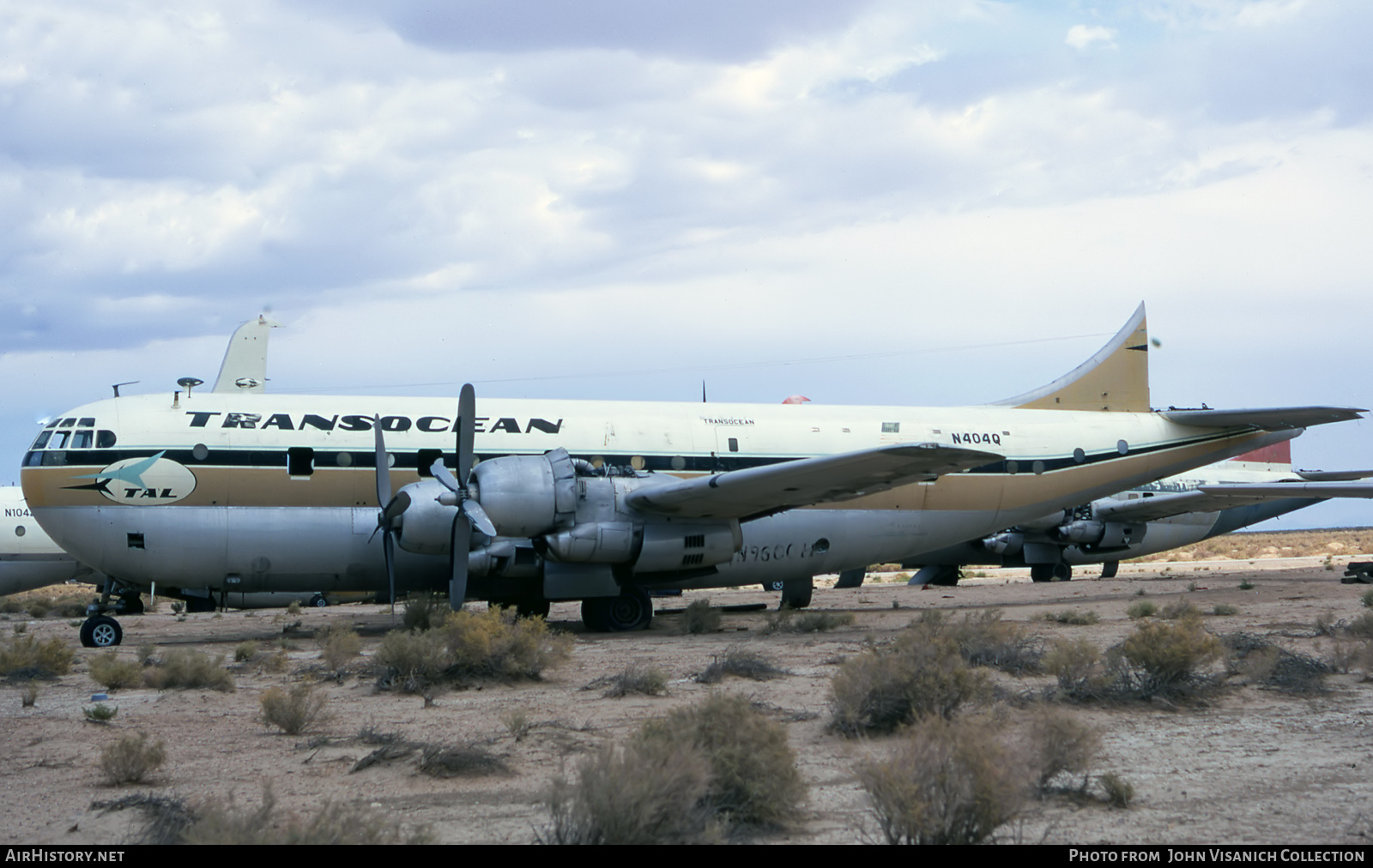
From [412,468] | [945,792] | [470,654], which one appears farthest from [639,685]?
[412,468]

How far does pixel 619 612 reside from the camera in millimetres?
17938

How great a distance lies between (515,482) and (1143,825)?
1179 cm

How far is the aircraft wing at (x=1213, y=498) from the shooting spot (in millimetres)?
30250

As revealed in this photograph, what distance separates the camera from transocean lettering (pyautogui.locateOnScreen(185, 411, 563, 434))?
17594 millimetres

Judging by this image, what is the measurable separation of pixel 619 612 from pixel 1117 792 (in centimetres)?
1231

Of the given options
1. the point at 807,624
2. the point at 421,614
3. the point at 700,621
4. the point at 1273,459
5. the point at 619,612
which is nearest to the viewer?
the point at 807,624

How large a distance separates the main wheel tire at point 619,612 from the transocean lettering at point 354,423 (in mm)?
3233

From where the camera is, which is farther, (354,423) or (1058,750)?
(354,423)

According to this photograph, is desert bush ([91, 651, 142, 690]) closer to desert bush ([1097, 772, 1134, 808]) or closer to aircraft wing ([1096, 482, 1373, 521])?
desert bush ([1097, 772, 1134, 808])

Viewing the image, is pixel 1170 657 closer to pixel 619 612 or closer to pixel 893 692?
pixel 893 692

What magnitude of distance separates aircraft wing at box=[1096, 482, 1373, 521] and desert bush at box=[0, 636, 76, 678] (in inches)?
1174

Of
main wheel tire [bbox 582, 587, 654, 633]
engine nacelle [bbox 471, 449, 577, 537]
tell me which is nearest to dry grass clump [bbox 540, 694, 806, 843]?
engine nacelle [bbox 471, 449, 577, 537]

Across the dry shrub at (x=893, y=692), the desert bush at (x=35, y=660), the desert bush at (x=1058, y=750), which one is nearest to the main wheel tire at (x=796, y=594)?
the dry shrub at (x=893, y=692)

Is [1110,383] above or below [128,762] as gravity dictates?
above
